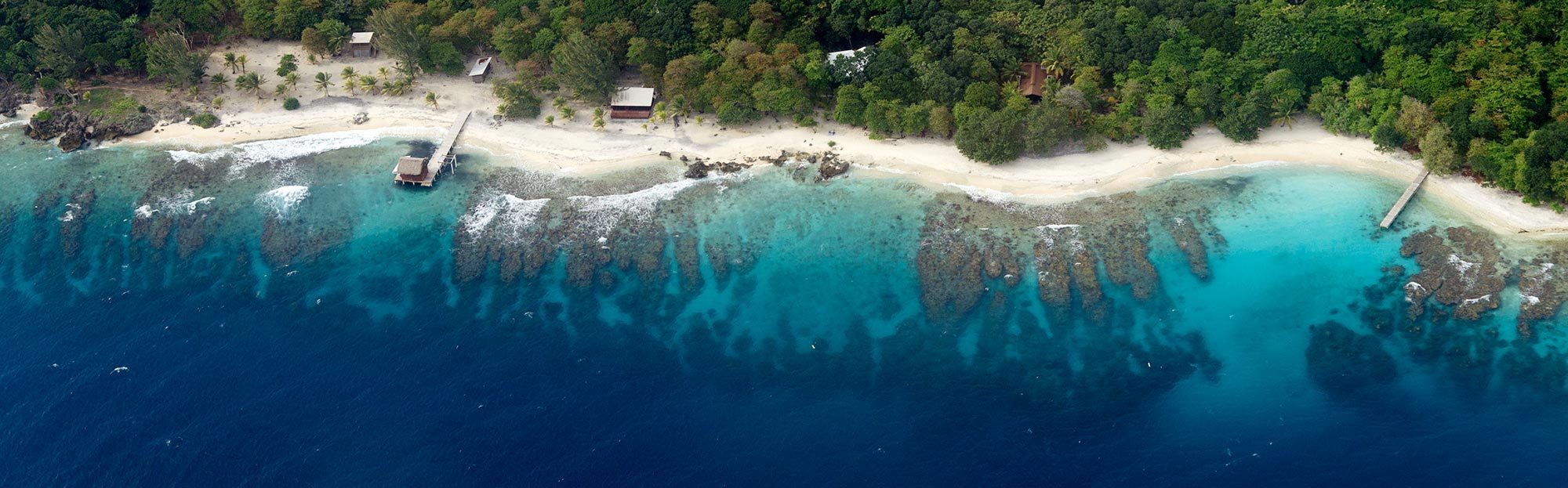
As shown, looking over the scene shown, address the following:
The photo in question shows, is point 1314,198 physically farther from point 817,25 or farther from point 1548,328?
point 817,25

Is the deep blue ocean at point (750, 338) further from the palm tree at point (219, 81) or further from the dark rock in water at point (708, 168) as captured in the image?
the palm tree at point (219, 81)

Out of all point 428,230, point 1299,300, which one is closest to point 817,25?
point 428,230

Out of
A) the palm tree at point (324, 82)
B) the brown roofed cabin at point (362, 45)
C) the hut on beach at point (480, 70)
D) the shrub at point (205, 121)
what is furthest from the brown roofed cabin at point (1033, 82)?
the shrub at point (205, 121)

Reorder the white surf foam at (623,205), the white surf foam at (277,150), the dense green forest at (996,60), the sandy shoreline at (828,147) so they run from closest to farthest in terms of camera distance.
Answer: the dense green forest at (996,60), the sandy shoreline at (828,147), the white surf foam at (623,205), the white surf foam at (277,150)

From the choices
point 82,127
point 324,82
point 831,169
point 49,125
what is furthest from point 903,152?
point 49,125

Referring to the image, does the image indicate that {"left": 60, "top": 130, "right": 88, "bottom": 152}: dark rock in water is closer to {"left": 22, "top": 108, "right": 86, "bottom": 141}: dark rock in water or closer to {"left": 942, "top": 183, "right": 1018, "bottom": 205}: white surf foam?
{"left": 22, "top": 108, "right": 86, "bottom": 141}: dark rock in water
